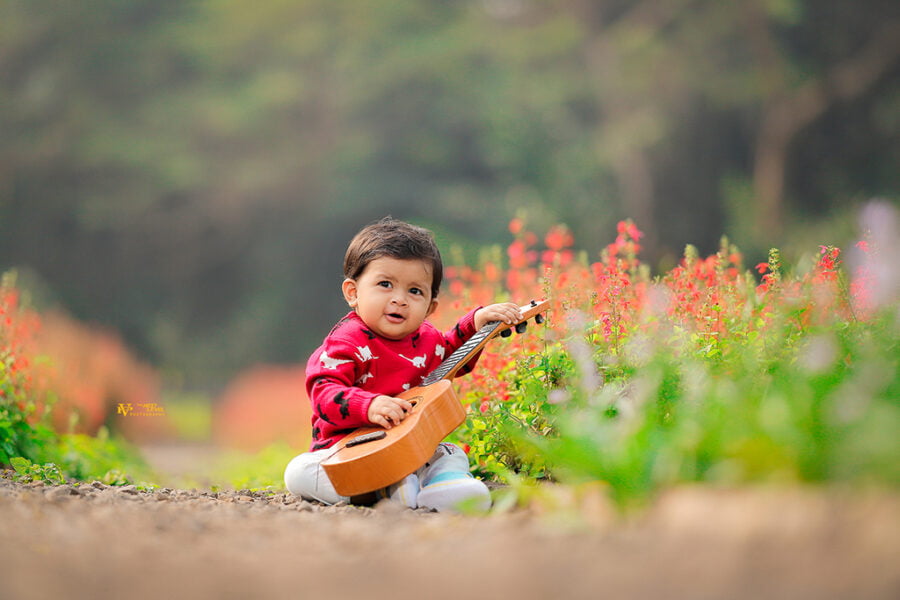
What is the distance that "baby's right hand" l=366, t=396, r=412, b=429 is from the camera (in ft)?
9.22

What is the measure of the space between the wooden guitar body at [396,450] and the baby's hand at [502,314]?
43 cm

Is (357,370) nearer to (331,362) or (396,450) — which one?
(331,362)

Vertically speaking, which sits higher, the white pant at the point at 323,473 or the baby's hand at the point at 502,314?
the baby's hand at the point at 502,314

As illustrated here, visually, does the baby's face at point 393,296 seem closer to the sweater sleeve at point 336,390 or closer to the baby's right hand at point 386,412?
the sweater sleeve at point 336,390

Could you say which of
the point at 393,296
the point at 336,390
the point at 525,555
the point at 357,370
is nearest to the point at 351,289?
the point at 393,296

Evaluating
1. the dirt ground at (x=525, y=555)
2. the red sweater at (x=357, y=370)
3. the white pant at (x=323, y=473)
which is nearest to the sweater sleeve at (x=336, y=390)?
the red sweater at (x=357, y=370)

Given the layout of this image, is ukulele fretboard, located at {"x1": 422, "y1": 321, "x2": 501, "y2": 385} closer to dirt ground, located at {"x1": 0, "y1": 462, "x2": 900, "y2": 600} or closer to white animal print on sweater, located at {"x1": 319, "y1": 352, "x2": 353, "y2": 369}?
white animal print on sweater, located at {"x1": 319, "y1": 352, "x2": 353, "y2": 369}

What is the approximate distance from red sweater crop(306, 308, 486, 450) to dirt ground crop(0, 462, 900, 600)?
0.74 meters

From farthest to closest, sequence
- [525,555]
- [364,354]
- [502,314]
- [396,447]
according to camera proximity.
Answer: [502,314], [364,354], [396,447], [525,555]

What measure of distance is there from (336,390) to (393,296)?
0.40 meters

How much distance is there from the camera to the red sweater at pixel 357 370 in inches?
114

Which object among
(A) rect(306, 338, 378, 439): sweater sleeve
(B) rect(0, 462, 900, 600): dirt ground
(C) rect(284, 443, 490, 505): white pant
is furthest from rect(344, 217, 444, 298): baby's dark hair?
(B) rect(0, 462, 900, 600): dirt ground

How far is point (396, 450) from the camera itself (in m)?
2.74

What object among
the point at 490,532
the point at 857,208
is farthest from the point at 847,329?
the point at 857,208
